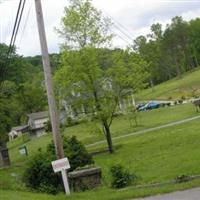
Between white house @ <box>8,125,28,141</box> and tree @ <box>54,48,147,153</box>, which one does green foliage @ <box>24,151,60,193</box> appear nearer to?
tree @ <box>54,48,147,153</box>

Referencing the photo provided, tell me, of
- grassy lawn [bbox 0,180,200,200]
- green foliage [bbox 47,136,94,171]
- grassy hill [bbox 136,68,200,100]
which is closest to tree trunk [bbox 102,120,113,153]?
green foliage [bbox 47,136,94,171]

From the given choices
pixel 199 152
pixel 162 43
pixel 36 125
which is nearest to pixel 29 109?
pixel 36 125

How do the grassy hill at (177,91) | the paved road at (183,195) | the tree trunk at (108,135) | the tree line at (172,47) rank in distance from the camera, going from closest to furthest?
the paved road at (183,195) → the tree trunk at (108,135) → the grassy hill at (177,91) → the tree line at (172,47)

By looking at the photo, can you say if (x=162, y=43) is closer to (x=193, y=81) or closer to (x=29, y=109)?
(x=193, y=81)

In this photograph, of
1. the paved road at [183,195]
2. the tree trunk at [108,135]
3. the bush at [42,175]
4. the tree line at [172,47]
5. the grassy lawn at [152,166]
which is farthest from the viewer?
the tree line at [172,47]

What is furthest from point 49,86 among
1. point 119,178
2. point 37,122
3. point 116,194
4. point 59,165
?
point 37,122

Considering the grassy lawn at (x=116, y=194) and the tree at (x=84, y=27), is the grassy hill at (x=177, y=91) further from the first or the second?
the grassy lawn at (x=116, y=194)

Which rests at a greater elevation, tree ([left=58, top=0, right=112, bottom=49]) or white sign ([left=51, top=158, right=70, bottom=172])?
tree ([left=58, top=0, right=112, bottom=49])

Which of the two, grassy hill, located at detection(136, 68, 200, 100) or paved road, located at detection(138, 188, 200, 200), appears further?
grassy hill, located at detection(136, 68, 200, 100)

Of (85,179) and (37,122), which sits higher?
(37,122)

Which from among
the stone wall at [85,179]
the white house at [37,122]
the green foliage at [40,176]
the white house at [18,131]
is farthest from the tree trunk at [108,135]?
the white house at [18,131]

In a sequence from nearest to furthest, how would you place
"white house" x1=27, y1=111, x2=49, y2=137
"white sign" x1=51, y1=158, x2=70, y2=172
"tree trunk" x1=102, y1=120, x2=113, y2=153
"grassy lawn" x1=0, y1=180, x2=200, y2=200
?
"grassy lawn" x1=0, y1=180, x2=200, y2=200 < "white sign" x1=51, y1=158, x2=70, y2=172 < "tree trunk" x1=102, y1=120, x2=113, y2=153 < "white house" x1=27, y1=111, x2=49, y2=137

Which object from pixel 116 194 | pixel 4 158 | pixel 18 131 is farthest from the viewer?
pixel 18 131

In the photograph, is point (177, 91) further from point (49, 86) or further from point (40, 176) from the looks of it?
point (49, 86)
